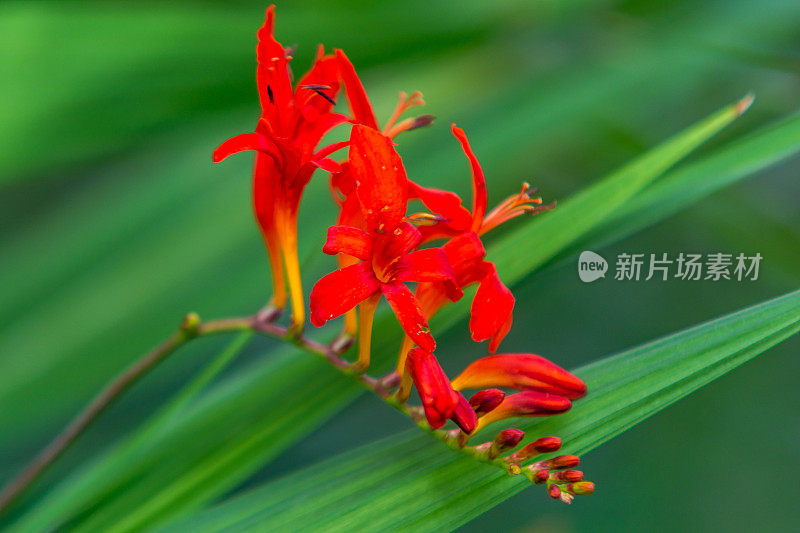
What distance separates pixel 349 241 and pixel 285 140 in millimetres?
95

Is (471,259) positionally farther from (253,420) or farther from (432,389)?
(253,420)

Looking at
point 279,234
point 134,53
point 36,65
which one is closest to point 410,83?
point 134,53

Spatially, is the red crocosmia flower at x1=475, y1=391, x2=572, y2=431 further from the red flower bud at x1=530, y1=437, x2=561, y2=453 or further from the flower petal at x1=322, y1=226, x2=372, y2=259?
the flower petal at x1=322, y1=226, x2=372, y2=259

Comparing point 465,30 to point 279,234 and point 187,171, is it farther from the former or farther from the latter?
point 279,234

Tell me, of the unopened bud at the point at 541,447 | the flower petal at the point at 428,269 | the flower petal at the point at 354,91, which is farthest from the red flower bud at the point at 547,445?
the flower petal at the point at 354,91

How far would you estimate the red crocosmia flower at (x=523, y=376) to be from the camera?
17.2 inches

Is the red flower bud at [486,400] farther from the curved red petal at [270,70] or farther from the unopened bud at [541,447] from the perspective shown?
the curved red petal at [270,70]

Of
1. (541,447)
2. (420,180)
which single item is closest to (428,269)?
(541,447)

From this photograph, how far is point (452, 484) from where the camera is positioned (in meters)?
0.43

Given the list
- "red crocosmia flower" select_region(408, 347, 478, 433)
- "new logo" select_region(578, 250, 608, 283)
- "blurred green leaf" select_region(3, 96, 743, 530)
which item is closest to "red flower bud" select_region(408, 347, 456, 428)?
"red crocosmia flower" select_region(408, 347, 478, 433)

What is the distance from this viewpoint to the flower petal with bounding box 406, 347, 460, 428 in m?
0.39

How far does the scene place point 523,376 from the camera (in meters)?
0.45

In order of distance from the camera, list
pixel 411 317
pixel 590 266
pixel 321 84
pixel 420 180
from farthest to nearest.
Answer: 1. pixel 420 180
2. pixel 590 266
3. pixel 321 84
4. pixel 411 317

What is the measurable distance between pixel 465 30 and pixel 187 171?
481mm
